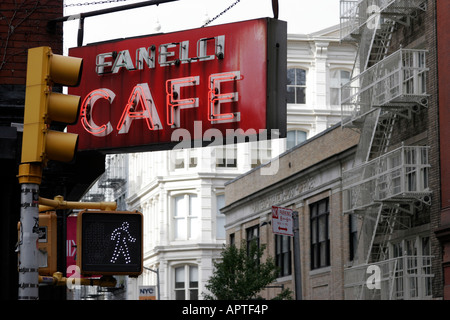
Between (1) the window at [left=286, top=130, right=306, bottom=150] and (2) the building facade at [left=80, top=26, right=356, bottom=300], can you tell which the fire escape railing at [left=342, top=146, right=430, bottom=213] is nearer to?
(1) the window at [left=286, top=130, right=306, bottom=150]

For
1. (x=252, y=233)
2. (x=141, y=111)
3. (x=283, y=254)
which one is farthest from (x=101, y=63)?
(x=252, y=233)

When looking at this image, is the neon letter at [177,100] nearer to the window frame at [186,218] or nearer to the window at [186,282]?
the window at [186,282]

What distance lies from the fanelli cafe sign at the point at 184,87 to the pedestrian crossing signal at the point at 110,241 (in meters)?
7.38

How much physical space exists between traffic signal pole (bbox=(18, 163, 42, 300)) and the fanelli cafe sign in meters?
7.80

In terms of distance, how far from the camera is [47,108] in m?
7.05

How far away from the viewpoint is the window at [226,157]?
75500 mm

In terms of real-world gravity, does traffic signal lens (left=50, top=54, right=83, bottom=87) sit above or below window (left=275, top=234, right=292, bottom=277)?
below

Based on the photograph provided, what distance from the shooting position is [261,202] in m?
53.2

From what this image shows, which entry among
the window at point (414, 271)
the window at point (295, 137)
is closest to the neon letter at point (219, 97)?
the window at point (414, 271)

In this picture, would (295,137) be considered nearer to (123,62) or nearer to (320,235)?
(320,235)

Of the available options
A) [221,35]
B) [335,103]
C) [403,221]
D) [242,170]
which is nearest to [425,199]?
[403,221]

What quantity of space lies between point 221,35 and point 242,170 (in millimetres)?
59195

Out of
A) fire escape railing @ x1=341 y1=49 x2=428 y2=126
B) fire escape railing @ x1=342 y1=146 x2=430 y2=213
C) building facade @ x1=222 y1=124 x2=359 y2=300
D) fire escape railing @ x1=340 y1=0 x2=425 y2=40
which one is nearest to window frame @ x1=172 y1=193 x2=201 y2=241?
building facade @ x1=222 y1=124 x2=359 y2=300

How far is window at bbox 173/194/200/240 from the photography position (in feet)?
246
